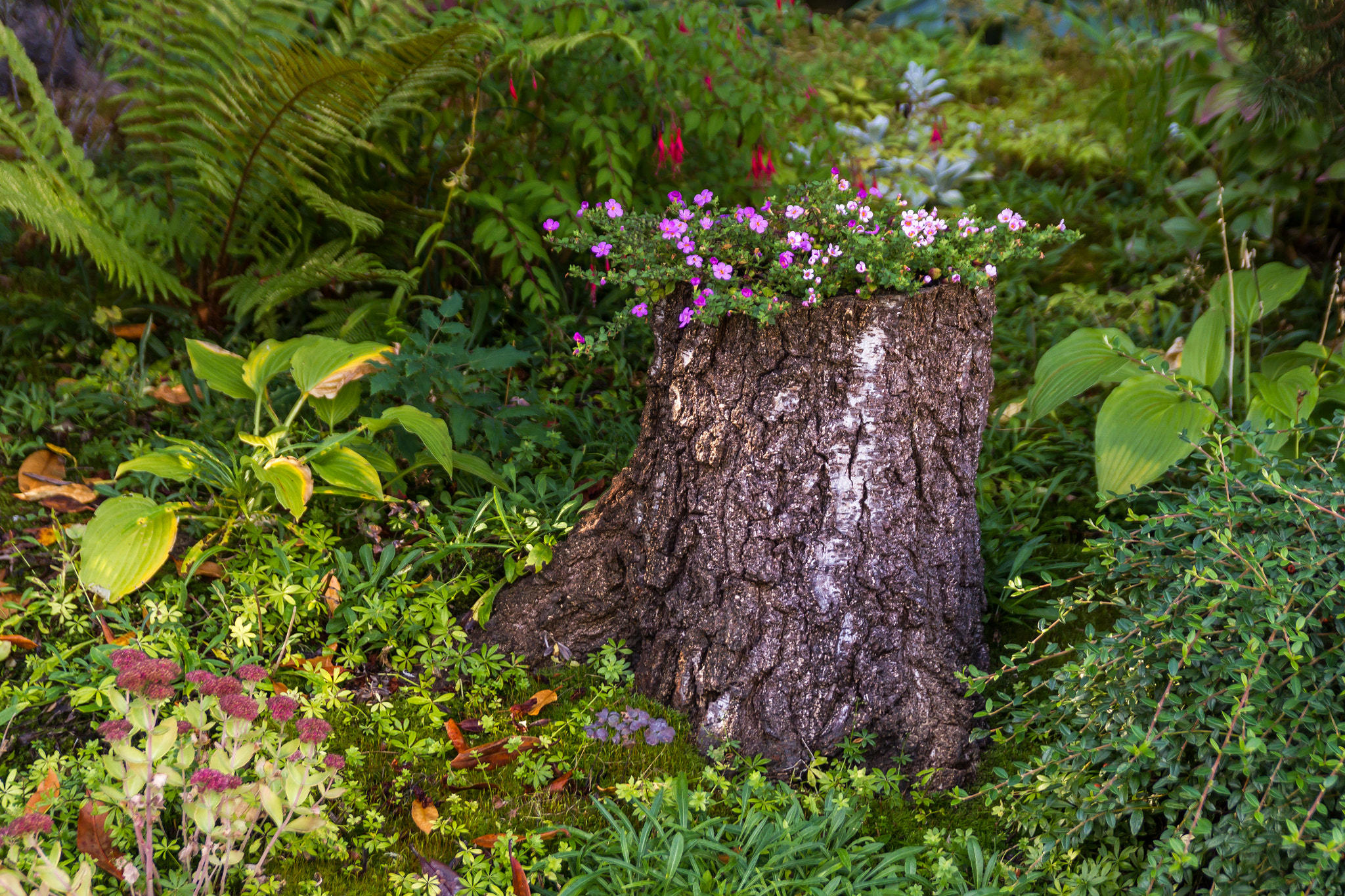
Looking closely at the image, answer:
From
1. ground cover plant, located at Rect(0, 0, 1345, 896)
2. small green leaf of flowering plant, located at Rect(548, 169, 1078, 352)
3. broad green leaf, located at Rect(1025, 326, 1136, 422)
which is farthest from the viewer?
broad green leaf, located at Rect(1025, 326, 1136, 422)

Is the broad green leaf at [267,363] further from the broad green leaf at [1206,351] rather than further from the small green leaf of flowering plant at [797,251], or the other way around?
the broad green leaf at [1206,351]

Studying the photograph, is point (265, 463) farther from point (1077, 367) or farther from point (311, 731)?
point (1077, 367)

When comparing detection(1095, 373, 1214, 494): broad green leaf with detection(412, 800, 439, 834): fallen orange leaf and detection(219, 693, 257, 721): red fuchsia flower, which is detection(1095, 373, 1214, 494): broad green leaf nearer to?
detection(412, 800, 439, 834): fallen orange leaf

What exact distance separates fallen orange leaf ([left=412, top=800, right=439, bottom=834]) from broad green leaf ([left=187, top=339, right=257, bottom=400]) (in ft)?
4.50

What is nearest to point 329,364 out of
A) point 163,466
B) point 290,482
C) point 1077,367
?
point 290,482

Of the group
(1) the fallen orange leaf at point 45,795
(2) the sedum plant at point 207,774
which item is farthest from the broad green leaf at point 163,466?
(2) the sedum plant at point 207,774

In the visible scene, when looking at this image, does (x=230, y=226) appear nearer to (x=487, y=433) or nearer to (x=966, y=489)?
(x=487, y=433)

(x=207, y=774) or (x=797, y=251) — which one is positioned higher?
(x=797, y=251)

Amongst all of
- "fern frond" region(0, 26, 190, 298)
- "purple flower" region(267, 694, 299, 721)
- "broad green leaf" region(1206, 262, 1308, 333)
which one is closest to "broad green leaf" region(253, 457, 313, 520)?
"purple flower" region(267, 694, 299, 721)

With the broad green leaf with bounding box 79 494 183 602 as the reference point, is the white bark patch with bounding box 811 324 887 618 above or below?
above

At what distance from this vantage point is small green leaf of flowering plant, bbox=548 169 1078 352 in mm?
1977

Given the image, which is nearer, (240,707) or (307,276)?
(240,707)

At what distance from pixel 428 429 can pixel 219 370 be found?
0.76 meters

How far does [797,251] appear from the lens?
2039 millimetres
